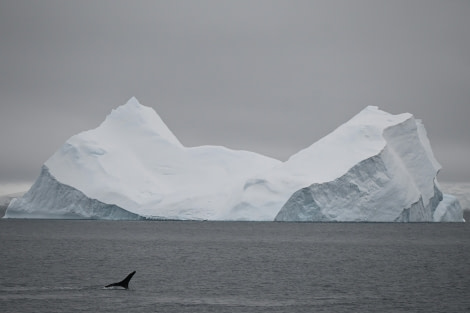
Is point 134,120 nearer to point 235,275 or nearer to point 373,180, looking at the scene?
point 373,180

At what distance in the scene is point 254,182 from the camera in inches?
3059

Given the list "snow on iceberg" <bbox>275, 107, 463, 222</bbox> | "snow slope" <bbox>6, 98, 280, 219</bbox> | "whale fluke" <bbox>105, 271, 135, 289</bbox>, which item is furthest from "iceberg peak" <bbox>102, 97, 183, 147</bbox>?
"whale fluke" <bbox>105, 271, 135, 289</bbox>

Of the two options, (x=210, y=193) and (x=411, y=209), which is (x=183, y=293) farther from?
(x=210, y=193)

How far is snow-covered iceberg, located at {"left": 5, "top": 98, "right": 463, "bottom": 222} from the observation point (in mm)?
72625

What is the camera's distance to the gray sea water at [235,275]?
1201 inches

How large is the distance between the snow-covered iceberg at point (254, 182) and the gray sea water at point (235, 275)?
559 cm

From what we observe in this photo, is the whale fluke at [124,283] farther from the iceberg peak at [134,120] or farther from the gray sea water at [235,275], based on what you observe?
the iceberg peak at [134,120]

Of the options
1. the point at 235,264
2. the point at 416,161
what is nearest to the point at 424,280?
the point at 235,264

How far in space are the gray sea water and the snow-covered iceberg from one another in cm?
559

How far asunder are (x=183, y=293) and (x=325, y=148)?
48.7 meters

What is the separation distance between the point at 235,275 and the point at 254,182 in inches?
1475

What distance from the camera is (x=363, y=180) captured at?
238 ft

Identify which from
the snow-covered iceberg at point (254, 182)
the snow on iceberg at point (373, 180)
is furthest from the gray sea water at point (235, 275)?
the snow-covered iceberg at point (254, 182)

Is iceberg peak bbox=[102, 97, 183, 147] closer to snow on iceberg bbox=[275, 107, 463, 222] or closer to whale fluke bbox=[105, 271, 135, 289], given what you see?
snow on iceberg bbox=[275, 107, 463, 222]
